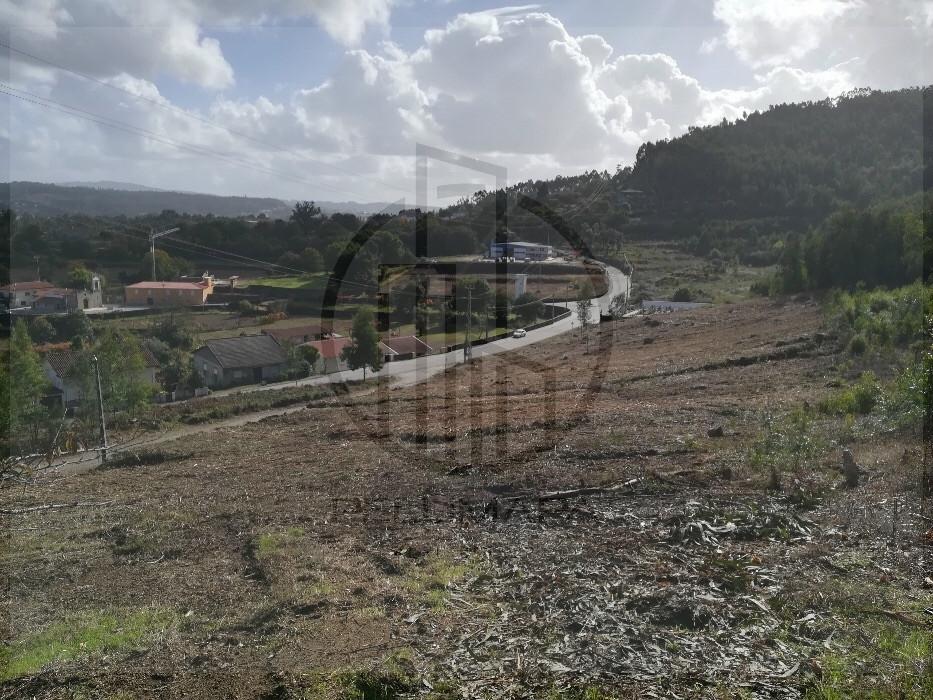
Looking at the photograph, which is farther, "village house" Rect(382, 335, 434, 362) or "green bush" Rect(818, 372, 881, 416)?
"village house" Rect(382, 335, 434, 362)

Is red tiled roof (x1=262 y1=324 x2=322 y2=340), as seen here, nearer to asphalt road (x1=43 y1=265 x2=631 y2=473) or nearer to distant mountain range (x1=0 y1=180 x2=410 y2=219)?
asphalt road (x1=43 y1=265 x2=631 y2=473)

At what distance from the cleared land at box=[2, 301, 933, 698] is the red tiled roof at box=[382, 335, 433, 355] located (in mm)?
20356

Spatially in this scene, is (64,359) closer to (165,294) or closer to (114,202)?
(165,294)

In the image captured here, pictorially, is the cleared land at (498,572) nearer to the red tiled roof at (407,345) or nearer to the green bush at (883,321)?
the green bush at (883,321)

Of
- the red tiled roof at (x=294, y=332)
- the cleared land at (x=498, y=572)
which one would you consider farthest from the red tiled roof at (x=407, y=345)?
the cleared land at (x=498, y=572)

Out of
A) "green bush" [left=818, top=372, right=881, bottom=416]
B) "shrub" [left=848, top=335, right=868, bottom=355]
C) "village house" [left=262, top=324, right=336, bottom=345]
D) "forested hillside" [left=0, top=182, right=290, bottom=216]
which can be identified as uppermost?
"forested hillside" [left=0, top=182, right=290, bottom=216]

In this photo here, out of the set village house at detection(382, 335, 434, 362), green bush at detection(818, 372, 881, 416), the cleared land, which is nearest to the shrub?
green bush at detection(818, 372, 881, 416)

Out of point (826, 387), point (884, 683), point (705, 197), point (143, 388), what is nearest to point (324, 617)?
point (884, 683)

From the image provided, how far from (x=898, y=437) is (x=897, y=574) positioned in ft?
13.0

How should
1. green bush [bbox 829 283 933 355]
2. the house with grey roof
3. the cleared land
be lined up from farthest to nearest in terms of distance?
the house with grey roof, green bush [bbox 829 283 933 355], the cleared land

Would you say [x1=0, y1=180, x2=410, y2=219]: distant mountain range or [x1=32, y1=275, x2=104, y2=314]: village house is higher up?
[x1=0, y1=180, x2=410, y2=219]: distant mountain range

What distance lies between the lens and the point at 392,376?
27359mm

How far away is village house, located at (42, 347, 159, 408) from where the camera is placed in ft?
74.2

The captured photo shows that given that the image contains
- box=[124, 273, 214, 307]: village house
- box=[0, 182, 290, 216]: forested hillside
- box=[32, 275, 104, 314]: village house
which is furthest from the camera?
box=[0, 182, 290, 216]: forested hillside
